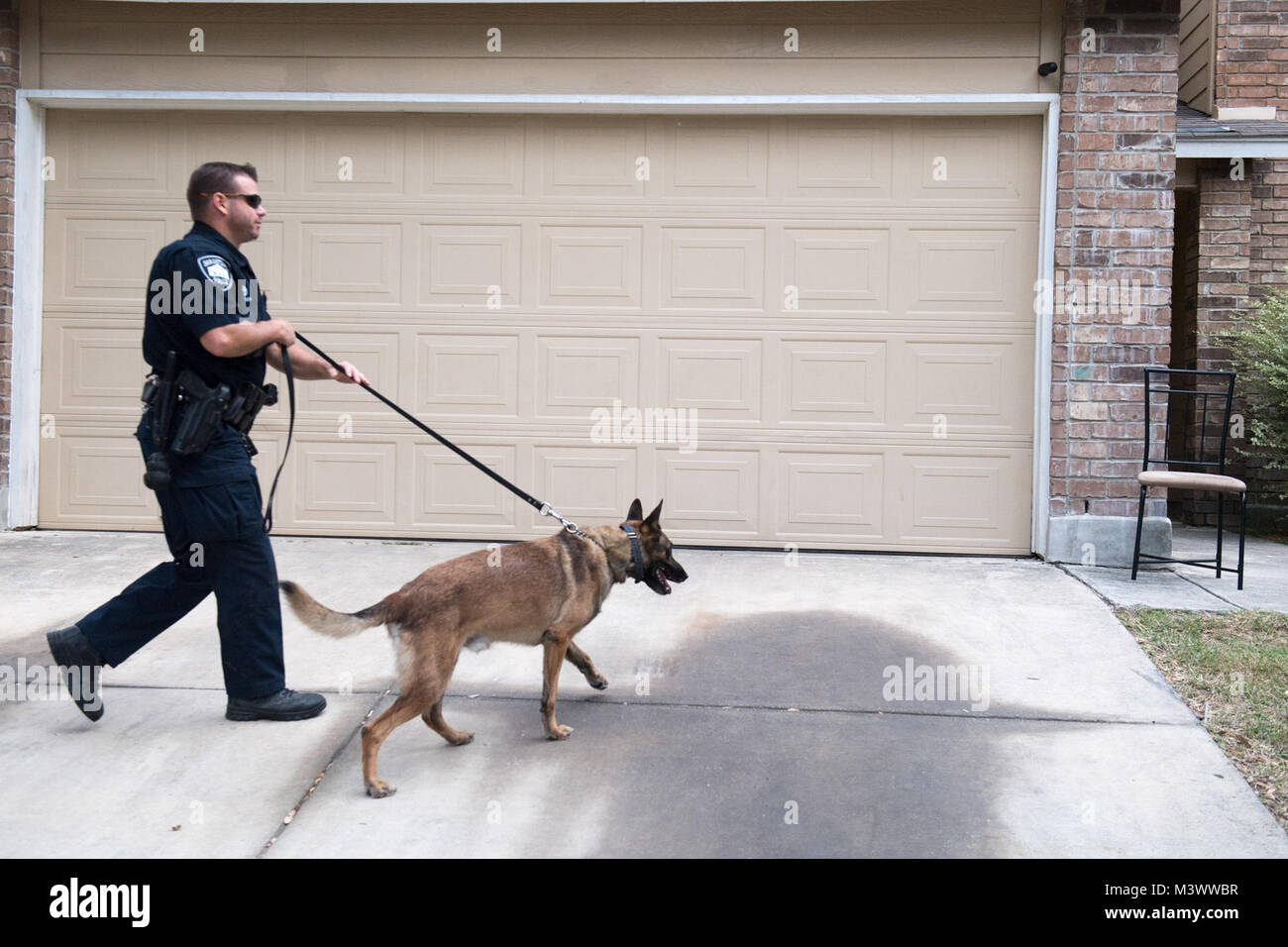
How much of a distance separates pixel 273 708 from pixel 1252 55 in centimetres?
905

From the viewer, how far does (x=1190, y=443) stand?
880 cm

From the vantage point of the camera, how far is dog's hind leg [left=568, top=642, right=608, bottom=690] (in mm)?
4348

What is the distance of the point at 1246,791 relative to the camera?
3.58 m

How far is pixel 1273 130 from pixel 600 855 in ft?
26.7

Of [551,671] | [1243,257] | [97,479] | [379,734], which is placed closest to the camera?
[379,734]

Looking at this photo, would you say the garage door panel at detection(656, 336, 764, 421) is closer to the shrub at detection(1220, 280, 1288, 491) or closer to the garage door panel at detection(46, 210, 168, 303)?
the garage door panel at detection(46, 210, 168, 303)

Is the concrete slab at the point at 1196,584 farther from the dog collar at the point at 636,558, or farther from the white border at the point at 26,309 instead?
the white border at the point at 26,309

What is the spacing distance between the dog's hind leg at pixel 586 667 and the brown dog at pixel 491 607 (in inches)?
13.6

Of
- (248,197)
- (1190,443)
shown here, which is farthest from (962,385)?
(248,197)

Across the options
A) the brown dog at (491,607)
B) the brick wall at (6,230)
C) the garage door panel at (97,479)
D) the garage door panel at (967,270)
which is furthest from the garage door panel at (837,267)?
the brick wall at (6,230)

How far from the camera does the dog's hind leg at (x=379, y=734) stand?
11.5 ft

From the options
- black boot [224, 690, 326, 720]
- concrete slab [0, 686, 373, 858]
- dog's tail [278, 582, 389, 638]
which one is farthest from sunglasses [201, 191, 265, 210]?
concrete slab [0, 686, 373, 858]

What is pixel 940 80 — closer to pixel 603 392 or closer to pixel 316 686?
pixel 603 392

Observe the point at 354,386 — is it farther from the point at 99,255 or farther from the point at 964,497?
the point at 964,497
